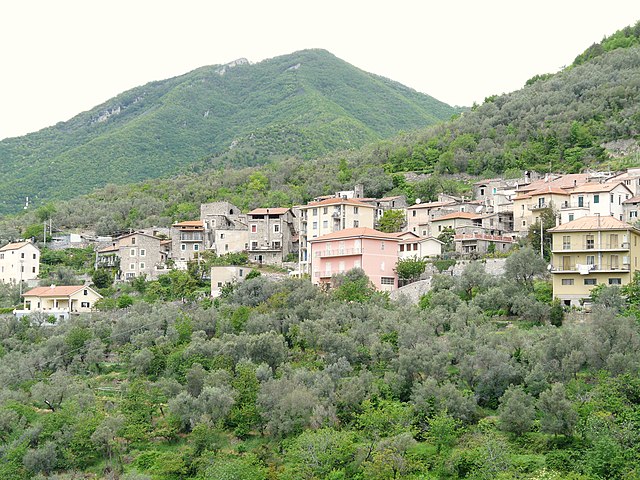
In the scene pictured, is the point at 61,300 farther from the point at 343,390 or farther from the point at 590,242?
the point at 590,242

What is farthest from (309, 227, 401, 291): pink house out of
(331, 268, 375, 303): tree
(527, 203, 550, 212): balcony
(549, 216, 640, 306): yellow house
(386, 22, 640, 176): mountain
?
(386, 22, 640, 176): mountain

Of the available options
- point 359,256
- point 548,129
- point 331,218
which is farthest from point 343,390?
point 548,129

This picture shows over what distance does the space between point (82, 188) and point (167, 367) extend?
96.5 metres

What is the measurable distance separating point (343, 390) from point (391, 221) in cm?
3508

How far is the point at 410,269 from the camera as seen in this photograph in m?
66.8

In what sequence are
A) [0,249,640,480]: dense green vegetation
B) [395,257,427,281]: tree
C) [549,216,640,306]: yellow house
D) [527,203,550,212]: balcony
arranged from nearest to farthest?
[0,249,640,480]: dense green vegetation → [549,216,640,306]: yellow house → [395,257,427,281]: tree → [527,203,550,212]: balcony

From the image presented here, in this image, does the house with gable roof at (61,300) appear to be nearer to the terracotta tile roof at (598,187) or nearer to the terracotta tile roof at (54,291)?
the terracotta tile roof at (54,291)

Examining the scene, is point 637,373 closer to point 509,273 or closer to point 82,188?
point 509,273

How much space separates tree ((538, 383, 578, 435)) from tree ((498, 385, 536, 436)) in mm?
743

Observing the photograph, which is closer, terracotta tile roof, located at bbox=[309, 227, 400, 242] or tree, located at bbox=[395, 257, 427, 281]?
tree, located at bbox=[395, 257, 427, 281]

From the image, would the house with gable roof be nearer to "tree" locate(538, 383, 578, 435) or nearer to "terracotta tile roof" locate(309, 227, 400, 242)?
"terracotta tile roof" locate(309, 227, 400, 242)

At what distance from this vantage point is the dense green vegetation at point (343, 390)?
135 ft

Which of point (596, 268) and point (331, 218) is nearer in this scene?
point (596, 268)

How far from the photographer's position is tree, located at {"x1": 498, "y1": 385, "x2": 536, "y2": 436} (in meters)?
41.7
